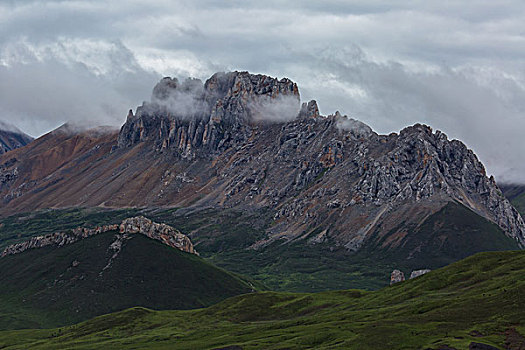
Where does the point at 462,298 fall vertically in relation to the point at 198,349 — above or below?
above

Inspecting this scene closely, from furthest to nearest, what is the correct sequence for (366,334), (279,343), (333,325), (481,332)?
(333,325) < (279,343) < (366,334) < (481,332)

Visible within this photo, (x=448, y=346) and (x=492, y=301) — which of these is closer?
(x=448, y=346)

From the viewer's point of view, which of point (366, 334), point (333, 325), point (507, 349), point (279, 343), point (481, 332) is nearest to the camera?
point (507, 349)

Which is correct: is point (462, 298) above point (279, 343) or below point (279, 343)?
A: above

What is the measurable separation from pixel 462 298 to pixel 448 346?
51.7 metres

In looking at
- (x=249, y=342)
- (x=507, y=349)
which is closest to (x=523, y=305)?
(x=507, y=349)

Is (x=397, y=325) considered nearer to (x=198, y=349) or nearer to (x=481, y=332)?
(x=481, y=332)

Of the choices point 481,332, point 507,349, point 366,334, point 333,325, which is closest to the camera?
point 507,349

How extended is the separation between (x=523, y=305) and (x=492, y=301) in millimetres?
10822

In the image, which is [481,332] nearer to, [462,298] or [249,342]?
[462,298]

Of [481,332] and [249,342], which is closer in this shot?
[481,332]

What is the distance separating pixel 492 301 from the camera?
171750mm

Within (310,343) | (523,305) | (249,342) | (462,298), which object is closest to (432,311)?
(462,298)

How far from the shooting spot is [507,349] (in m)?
135
